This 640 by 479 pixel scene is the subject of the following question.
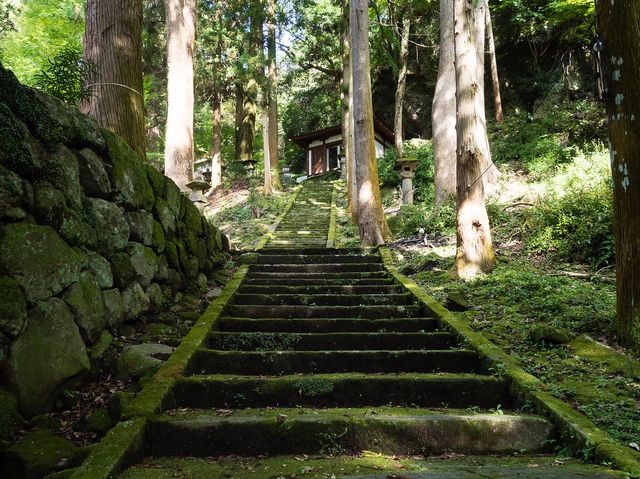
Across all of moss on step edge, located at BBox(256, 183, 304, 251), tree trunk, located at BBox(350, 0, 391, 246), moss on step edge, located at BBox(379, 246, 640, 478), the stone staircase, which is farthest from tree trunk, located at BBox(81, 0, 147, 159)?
tree trunk, located at BBox(350, 0, 391, 246)

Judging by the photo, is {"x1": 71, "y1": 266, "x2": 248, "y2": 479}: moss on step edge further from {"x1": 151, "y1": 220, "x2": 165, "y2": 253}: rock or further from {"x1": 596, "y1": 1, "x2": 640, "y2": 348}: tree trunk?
{"x1": 596, "y1": 1, "x2": 640, "y2": 348}: tree trunk

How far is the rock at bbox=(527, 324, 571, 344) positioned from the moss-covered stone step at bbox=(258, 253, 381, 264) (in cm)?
439

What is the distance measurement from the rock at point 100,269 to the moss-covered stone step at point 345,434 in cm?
143

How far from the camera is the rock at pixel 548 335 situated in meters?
4.39

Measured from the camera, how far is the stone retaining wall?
9.32ft

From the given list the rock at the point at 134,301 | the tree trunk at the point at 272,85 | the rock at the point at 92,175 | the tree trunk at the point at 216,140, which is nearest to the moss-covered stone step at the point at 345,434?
the rock at the point at 134,301

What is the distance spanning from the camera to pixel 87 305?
11.7ft

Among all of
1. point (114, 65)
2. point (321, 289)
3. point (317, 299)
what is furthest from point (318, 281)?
point (114, 65)

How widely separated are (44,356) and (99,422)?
1.89 feet

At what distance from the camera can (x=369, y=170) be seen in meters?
10.9

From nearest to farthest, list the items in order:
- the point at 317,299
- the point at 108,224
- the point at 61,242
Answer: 1. the point at 61,242
2. the point at 108,224
3. the point at 317,299

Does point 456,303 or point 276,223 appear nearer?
point 456,303

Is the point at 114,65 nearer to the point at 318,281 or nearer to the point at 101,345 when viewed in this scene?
the point at 101,345

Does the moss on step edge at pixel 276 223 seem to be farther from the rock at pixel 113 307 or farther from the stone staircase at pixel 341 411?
the rock at pixel 113 307
